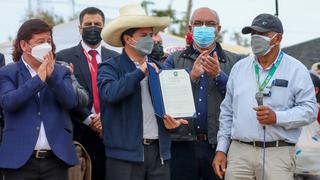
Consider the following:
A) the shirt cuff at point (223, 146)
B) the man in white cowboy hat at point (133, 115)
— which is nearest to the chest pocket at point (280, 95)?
the shirt cuff at point (223, 146)

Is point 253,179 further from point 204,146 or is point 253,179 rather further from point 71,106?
point 71,106

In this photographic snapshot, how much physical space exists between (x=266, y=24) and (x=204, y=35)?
0.84 m

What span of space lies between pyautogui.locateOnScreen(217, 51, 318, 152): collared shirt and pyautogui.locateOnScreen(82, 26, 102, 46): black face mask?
6.03 ft

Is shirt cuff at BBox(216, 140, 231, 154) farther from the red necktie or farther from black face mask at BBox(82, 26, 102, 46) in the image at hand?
black face mask at BBox(82, 26, 102, 46)

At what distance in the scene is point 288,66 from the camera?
18.3ft

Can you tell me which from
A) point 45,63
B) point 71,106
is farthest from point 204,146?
point 45,63

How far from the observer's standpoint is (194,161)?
20.6ft

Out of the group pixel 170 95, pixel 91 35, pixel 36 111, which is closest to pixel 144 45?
pixel 170 95

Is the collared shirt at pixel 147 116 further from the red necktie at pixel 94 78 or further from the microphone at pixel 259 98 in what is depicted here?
the red necktie at pixel 94 78

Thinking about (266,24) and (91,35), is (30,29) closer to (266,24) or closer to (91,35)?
(91,35)

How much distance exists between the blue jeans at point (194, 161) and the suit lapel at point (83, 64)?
1102mm

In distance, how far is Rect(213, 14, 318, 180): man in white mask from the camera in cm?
543

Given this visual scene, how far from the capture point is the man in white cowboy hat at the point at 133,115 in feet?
17.9

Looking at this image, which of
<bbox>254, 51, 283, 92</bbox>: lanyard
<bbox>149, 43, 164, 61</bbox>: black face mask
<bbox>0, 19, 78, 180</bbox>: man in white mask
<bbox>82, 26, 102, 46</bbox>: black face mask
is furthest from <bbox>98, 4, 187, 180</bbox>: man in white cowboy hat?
<bbox>82, 26, 102, 46</bbox>: black face mask
